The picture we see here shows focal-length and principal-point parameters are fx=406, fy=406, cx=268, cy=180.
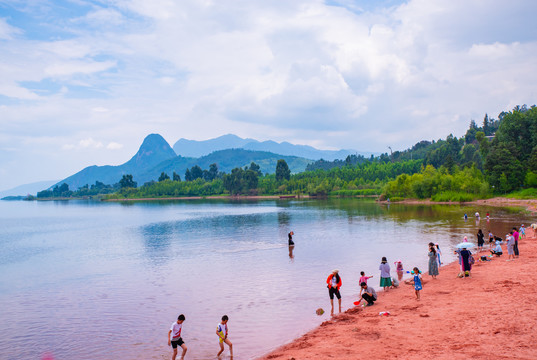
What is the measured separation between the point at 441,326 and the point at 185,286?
19.4 m

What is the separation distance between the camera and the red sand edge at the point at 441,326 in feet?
47.5

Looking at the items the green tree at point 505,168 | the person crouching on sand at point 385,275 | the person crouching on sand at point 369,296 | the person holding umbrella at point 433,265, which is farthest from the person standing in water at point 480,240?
the green tree at point 505,168

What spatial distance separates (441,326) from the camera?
17188 millimetres

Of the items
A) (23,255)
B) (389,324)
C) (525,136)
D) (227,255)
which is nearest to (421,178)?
(525,136)

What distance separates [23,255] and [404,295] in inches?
1942

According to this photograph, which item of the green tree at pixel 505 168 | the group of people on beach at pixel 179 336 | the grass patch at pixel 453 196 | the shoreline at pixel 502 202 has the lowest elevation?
the group of people on beach at pixel 179 336

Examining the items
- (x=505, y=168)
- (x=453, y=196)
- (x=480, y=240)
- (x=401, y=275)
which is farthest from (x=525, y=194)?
(x=401, y=275)

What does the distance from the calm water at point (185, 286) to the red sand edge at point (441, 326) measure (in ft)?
7.69

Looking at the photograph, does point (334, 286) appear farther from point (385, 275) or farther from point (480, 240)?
point (480, 240)

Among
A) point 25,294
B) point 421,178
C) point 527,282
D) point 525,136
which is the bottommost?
point 25,294

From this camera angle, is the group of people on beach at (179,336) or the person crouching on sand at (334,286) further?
the person crouching on sand at (334,286)

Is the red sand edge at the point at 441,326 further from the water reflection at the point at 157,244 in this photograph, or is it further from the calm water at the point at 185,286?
the water reflection at the point at 157,244

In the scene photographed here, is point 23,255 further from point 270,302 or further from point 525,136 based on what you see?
point 525,136

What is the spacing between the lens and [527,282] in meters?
22.5
